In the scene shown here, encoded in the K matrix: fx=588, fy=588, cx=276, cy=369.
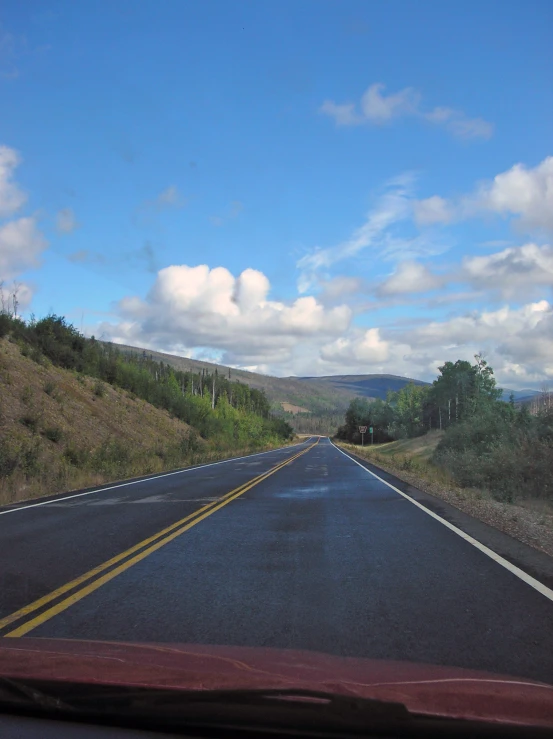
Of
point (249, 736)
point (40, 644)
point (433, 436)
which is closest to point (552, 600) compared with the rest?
point (249, 736)

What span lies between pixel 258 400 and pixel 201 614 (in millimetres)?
160066

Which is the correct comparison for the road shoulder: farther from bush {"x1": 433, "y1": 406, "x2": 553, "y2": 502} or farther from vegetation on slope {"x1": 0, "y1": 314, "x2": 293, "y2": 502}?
vegetation on slope {"x1": 0, "y1": 314, "x2": 293, "y2": 502}

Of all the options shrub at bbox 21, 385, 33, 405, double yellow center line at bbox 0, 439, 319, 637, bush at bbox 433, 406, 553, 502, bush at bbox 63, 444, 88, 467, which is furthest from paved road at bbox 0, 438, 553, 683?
shrub at bbox 21, 385, 33, 405

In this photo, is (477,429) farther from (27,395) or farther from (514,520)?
(514,520)

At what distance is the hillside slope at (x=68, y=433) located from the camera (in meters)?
18.4

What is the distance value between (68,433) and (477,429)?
3111 cm

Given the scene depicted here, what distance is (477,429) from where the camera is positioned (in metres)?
46.1

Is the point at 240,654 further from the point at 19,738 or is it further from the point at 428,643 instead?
the point at 428,643

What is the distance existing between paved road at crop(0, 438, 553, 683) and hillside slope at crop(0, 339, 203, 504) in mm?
6470

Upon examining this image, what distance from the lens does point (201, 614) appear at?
5.38m

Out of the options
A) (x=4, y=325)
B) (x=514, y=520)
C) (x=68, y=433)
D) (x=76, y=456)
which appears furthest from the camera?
(x=4, y=325)

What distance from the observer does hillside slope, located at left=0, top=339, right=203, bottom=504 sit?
60.4 feet

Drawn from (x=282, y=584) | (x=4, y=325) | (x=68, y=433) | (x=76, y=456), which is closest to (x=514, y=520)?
(x=282, y=584)

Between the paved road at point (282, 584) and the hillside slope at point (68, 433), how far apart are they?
6470 millimetres
